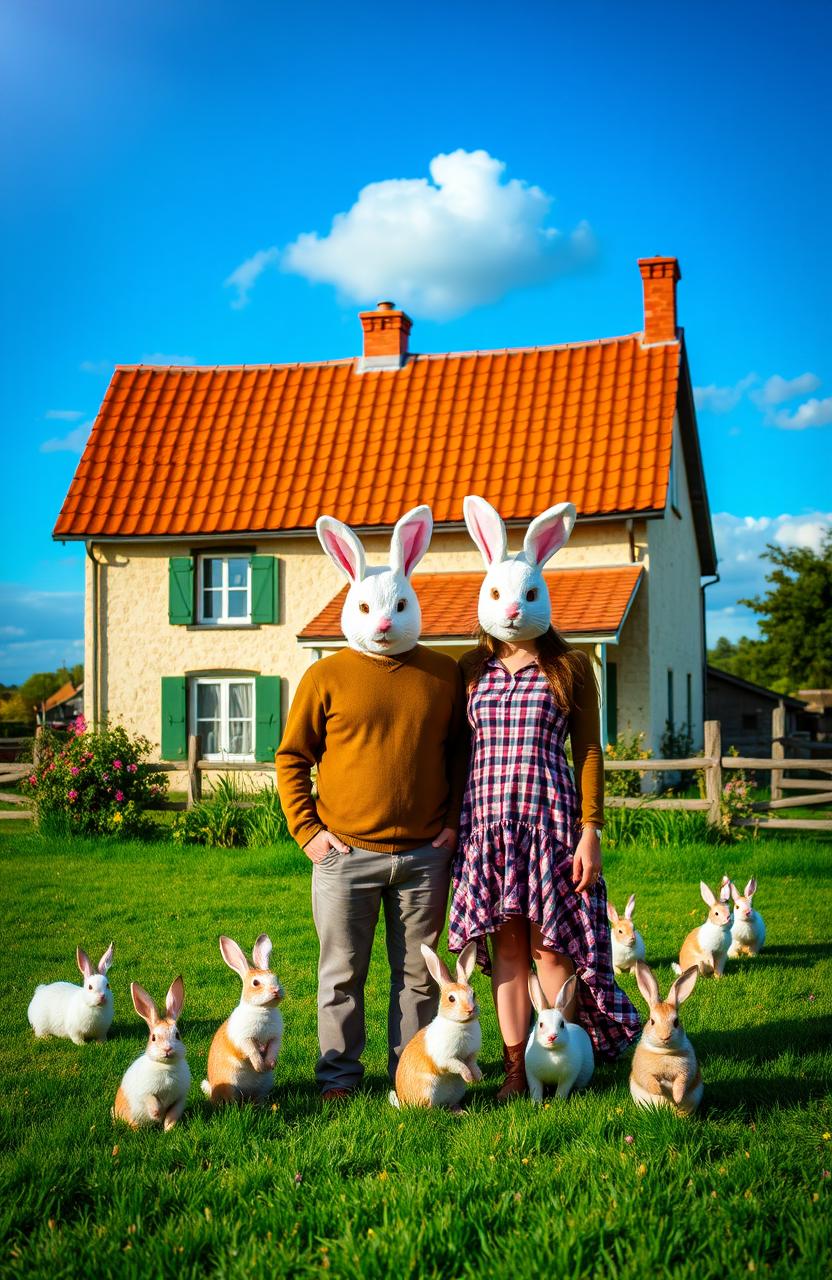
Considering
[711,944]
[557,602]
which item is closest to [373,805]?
[711,944]

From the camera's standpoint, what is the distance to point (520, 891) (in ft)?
14.5

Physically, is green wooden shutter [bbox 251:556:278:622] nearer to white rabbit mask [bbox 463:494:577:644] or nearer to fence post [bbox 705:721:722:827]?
fence post [bbox 705:721:722:827]

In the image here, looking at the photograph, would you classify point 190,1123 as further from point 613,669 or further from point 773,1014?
point 613,669

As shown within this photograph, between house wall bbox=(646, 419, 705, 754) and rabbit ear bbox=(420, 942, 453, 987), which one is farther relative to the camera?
house wall bbox=(646, 419, 705, 754)

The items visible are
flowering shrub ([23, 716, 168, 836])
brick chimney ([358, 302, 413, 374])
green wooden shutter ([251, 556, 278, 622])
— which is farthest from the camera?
brick chimney ([358, 302, 413, 374])

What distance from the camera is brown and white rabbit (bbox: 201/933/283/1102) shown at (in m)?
4.25

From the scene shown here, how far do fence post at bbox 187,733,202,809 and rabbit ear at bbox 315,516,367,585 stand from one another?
843 centimetres

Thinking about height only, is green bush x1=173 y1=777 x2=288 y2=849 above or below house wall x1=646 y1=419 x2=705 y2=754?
below

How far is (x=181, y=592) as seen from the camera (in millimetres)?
18156

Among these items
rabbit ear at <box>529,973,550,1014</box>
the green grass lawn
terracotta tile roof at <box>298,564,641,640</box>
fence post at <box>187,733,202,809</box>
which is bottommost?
the green grass lawn

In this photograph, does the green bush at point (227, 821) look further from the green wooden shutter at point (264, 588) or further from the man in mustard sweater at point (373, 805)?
the man in mustard sweater at point (373, 805)

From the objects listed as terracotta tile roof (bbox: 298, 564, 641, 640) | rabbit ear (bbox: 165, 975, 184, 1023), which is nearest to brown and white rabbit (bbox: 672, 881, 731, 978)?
rabbit ear (bbox: 165, 975, 184, 1023)

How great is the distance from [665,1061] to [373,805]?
4.66ft

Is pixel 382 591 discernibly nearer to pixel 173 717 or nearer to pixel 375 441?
pixel 173 717
